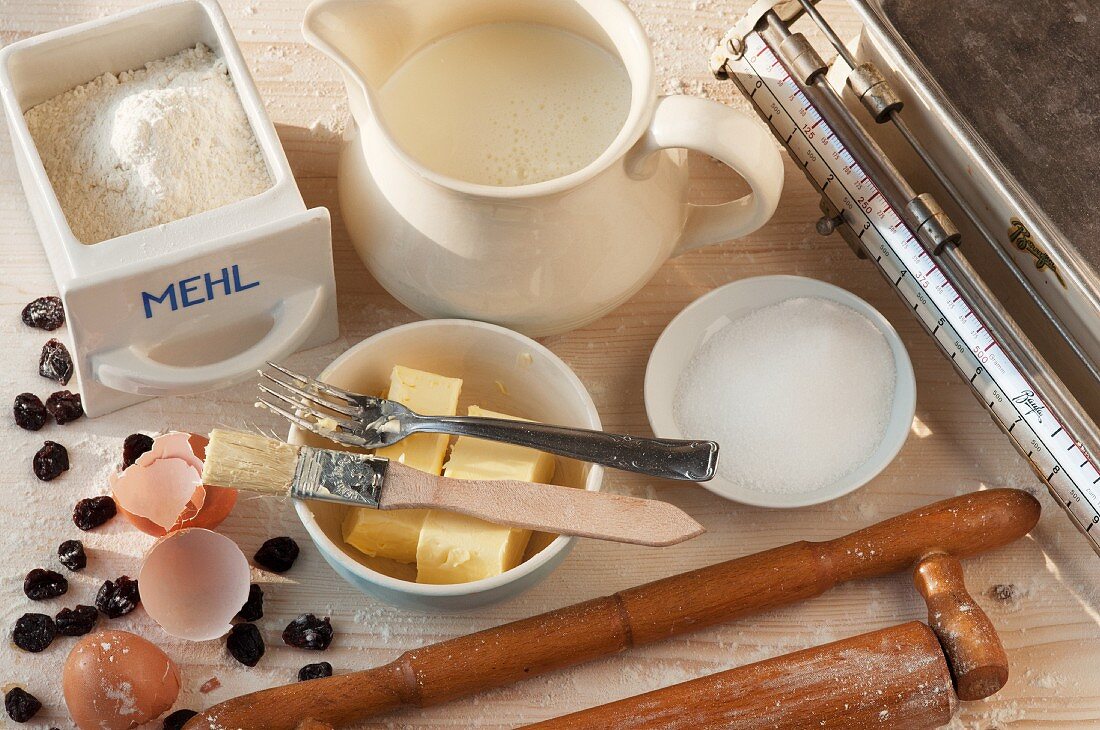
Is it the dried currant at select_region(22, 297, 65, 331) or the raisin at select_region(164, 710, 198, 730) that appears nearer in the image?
the raisin at select_region(164, 710, 198, 730)

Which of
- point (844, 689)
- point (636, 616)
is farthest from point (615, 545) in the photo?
point (844, 689)

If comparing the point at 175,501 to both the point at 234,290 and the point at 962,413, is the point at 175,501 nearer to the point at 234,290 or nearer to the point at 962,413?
the point at 234,290

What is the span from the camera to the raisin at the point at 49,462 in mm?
836

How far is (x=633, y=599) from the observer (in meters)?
0.79

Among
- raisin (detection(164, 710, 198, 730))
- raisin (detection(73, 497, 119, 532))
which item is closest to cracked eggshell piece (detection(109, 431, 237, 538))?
raisin (detection(73, 497, 119, 532))

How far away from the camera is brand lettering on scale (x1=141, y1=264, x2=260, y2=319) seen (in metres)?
0.75

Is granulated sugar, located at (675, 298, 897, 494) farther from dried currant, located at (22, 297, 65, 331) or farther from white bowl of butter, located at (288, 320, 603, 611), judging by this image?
dried currant, located at (22, 297, 65, 331)

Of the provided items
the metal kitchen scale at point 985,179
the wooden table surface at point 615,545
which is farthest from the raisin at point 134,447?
the metal kitchen scale at point 985,179

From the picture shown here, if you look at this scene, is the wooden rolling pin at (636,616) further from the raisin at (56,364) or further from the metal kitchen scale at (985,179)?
the raisin at (56,364)

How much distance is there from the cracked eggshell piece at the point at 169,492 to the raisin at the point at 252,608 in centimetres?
6

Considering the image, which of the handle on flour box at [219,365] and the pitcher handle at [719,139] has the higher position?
the pitcher handle at [719,139]

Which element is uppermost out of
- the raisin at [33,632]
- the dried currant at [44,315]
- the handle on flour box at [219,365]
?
the handle on flour box at [219,365]

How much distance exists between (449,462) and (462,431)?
1.2 inches

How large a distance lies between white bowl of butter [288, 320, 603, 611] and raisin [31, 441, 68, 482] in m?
0.18
